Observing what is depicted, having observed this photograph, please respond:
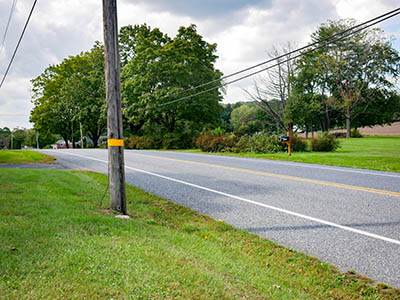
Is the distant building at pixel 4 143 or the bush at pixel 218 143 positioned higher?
the distant building at pixel 4 143

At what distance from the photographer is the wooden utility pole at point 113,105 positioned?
215 inches

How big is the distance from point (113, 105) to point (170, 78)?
24.6 metres

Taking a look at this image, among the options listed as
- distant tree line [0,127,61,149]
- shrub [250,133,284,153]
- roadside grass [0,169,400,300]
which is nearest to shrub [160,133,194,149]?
shrub [250,133,284,153]

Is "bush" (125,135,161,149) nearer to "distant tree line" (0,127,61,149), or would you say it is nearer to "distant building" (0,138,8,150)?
"distant tree line" (0,127,61,149)

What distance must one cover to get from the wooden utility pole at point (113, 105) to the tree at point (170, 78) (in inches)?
880

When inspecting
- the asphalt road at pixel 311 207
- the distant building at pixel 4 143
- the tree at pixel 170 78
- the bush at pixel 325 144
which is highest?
the tree at pixel 170 78

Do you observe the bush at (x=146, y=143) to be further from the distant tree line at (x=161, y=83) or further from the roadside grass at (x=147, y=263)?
the roadside grass at (x=147, y=263)

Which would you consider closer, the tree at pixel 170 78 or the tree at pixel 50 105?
the tree at pixel 170 78

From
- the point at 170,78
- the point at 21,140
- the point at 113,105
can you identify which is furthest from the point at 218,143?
the point at 21,140

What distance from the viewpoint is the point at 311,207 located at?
5820 millimetres

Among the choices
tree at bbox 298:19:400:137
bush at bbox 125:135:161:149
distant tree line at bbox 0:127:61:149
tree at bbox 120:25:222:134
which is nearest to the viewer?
tree at bbox 120:25:222:134

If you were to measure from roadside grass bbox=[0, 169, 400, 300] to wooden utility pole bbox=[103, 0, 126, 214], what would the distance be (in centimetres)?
64

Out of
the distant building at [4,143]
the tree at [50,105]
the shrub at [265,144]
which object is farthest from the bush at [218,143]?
the distant building at [4,143]

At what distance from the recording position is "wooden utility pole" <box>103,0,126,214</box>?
5453mm
